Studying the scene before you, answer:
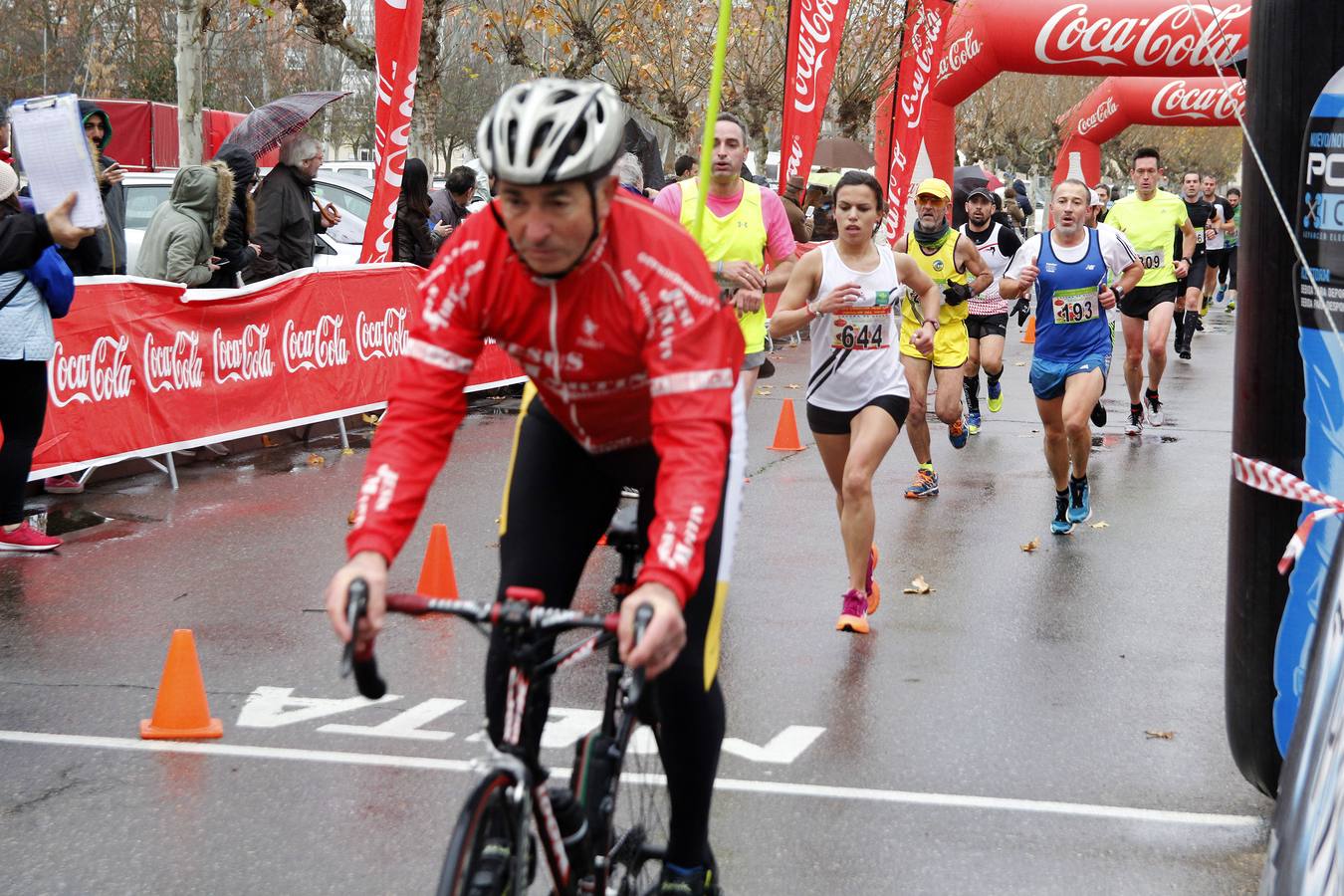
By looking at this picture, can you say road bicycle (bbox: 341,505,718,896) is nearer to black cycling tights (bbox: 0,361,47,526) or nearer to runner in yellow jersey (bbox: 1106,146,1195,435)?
black cycling tights (bbox: 0,361,47,526)

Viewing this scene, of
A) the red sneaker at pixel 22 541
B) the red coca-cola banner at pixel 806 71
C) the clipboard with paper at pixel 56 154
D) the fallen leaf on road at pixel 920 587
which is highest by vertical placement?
the red coca-cola banner at pixel 806 71

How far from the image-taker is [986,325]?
47.1ft

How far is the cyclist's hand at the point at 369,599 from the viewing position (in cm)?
291

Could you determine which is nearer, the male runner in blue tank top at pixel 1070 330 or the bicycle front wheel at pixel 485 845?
the bicycle front wheel at pixel 485 845

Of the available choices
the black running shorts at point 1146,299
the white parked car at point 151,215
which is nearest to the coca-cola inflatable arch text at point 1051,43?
the black running shorts at point 1146,299

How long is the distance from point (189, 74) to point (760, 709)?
15.1 meters

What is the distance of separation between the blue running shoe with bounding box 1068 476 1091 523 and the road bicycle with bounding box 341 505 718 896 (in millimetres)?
6749

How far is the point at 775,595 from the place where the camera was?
27.1 feet

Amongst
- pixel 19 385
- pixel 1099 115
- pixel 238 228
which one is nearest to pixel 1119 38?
pixel 1099 115

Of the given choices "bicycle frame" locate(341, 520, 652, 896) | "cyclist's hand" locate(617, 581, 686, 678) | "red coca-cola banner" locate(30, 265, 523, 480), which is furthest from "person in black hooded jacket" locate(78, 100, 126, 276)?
"cyclist's hand" locate(617, 581, 686, 678)

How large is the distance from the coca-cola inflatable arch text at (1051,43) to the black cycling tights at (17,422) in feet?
56.8

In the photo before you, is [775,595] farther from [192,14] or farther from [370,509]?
[192,14]

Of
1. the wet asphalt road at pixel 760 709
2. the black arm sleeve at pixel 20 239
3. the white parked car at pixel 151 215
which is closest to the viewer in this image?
the wet asphalt road at pixel 760 709

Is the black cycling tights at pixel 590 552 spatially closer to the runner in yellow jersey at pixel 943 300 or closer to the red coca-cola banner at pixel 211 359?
the red coca-cola banner at pixel 211 359
